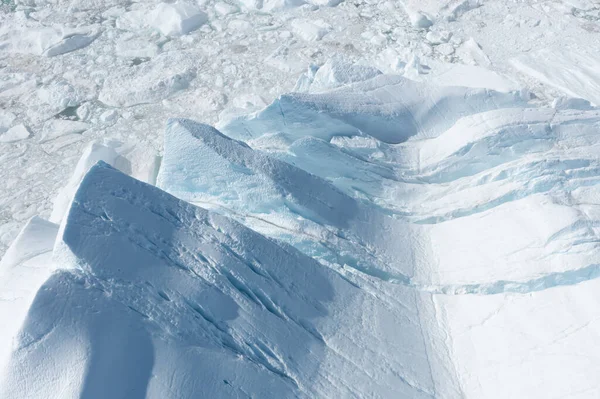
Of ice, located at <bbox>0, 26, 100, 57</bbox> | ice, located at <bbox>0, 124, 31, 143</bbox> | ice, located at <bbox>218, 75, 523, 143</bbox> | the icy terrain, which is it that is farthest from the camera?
ice, located at <bbox>0, 26, 100, 57</bbox>

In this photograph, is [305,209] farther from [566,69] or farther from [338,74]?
[566,69]

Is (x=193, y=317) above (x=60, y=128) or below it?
above

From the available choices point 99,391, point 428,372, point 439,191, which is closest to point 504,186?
point 439,191

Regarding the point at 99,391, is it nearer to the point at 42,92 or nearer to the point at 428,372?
the point at 428,372

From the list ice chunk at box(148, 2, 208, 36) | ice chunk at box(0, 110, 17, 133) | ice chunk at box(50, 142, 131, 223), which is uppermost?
ice chunk at box(148, 2, 208, 36)

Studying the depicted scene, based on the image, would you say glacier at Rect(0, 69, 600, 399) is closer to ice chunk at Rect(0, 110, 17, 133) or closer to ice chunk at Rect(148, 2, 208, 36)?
ice chunk at Rect(0, 110, 17, 133)

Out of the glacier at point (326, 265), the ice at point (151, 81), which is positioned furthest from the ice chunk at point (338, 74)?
the ice at point (151, 81)

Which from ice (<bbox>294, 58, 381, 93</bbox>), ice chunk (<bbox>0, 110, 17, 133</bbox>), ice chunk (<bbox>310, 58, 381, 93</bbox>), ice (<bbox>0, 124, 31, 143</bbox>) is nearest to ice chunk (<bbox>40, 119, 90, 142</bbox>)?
ice (<bbox>0, 124, 31, 143</bbox>)

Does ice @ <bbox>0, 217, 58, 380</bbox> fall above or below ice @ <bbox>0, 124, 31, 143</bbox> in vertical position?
above

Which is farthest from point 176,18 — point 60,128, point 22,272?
point 22,272
